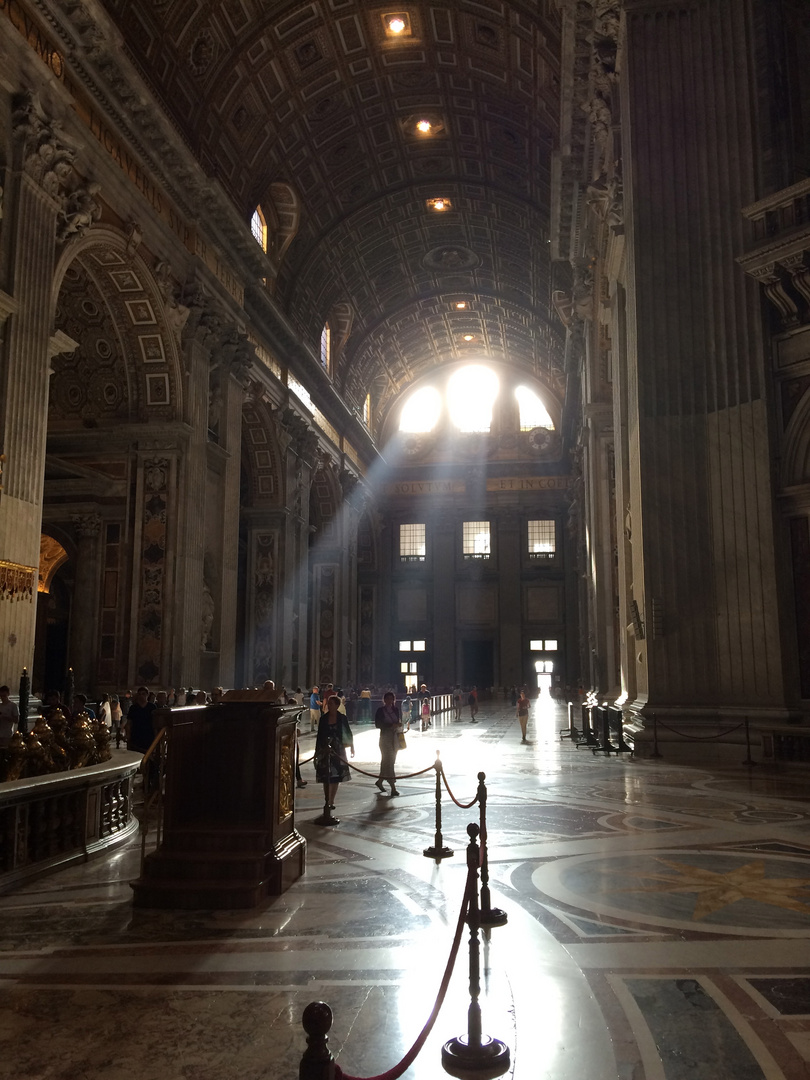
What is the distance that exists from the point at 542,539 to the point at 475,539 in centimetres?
324

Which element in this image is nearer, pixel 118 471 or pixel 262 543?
pixel 118 471

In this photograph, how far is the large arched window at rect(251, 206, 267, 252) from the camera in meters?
23.7

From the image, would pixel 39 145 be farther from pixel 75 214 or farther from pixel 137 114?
pixel 137 114

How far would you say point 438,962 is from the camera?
3896 mm

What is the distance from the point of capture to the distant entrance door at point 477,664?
41.1m

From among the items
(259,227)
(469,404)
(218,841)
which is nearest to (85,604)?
(259,227)

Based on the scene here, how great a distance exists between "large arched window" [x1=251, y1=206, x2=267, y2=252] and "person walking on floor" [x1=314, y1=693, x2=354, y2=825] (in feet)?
58.8

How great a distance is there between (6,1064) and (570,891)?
10.4 feet

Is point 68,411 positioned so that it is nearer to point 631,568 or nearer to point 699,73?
point 631,568

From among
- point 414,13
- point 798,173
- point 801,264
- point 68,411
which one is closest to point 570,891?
point 801,264

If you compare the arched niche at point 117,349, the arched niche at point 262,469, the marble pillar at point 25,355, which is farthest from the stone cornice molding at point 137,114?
the arched niche at point 262,469

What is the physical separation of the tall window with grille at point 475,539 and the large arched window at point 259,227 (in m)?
21.2

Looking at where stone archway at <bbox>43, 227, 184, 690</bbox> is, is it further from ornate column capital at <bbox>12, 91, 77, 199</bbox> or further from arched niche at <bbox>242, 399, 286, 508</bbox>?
arched niche at <bbox>242, 399, 286, 508</bbox>

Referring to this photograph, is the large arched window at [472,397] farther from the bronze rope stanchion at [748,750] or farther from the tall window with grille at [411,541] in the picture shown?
the bronze rope stanchion at [748,750]
